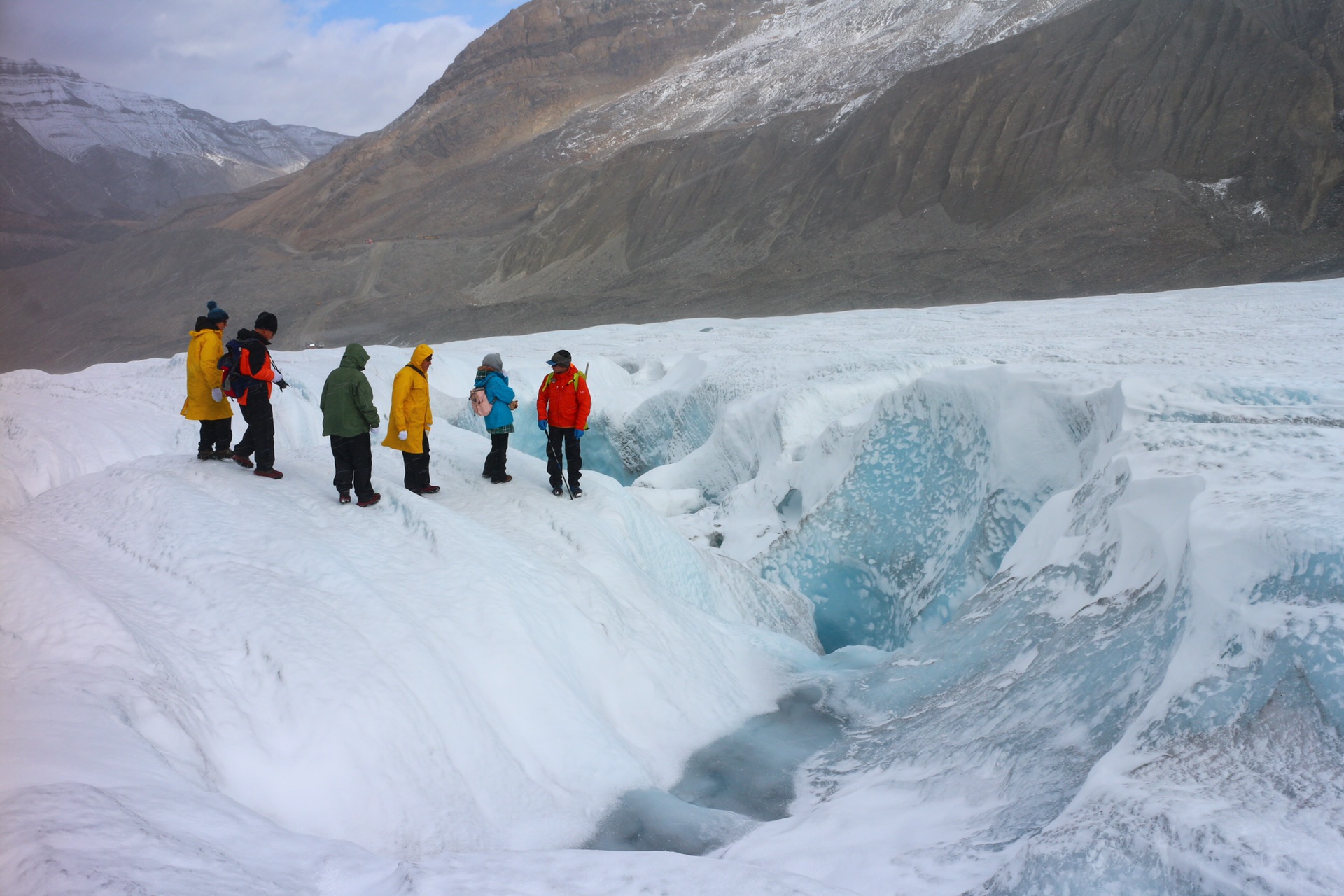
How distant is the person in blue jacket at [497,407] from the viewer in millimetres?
5566

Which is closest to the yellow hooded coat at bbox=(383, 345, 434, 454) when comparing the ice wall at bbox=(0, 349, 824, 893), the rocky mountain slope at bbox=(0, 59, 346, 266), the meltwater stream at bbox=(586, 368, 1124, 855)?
the ice wall at bbox=(0, 349, 824, 893)

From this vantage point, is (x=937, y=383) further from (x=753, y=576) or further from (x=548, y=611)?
(x=548, y=611)

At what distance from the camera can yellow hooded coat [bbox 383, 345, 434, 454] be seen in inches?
203

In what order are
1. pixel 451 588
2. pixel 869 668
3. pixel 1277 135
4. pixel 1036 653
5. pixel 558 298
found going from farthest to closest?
pixel 558 298
pixel 1277 135
pixel 869 668
pixel 451 588
pixel 1036 653

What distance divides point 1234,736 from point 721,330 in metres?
13.5

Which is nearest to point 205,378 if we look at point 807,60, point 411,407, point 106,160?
point 411,407

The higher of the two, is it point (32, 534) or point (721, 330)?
point (721, 330)

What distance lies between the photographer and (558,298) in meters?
33.4

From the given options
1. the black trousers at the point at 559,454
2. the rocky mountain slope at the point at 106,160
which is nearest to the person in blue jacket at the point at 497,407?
the black trousers at the point at 559,454

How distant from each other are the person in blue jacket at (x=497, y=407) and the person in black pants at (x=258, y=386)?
118cm

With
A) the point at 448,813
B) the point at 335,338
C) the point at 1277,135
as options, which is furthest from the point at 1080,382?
the point at 335,338

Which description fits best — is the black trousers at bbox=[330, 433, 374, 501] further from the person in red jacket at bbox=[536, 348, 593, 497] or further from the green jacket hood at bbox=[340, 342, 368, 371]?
the person in red jacket at bbox=[536, 348, 593, 497]

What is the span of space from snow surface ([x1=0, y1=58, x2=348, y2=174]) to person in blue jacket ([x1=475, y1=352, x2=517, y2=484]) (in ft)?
177

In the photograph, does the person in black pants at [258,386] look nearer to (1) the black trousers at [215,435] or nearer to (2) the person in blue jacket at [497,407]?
(1) the black trousers at [215,435]
